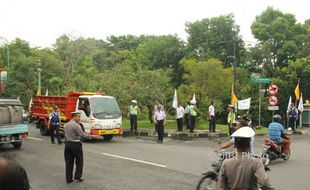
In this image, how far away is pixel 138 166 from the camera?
12945mm

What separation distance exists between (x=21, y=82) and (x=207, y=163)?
30639 mm

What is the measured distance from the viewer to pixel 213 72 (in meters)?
36.2

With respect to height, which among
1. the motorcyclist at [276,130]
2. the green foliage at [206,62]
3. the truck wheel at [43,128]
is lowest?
the truck wheel at [43,128]

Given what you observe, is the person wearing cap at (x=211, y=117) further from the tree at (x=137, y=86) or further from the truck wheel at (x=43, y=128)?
the truck wheel at (x=43, y=128)

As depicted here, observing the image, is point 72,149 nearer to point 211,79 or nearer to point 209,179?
point 209,179

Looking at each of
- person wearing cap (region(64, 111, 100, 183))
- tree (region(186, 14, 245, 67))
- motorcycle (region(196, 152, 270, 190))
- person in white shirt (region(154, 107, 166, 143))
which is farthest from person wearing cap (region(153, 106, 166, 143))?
tree (region(186, 14, 245, 67))

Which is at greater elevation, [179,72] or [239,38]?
[239,38]

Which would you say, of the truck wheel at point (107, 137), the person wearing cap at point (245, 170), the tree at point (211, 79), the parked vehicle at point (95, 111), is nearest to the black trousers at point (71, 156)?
the person wearing cap at point (245, 170)

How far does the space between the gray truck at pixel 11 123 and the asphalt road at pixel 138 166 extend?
596 millimetres

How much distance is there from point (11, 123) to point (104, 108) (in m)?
4.98

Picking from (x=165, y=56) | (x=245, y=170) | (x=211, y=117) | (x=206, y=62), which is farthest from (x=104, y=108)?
(x=165, y=56)

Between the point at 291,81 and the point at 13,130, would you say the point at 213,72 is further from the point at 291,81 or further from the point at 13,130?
the point at 13,130

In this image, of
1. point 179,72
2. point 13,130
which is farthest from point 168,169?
point 179,72

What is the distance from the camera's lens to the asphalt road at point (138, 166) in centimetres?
1041
